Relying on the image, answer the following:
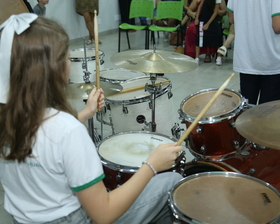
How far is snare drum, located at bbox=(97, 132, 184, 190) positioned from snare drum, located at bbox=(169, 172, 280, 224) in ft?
0.75

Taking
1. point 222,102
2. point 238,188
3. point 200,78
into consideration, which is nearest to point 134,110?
point 222,102

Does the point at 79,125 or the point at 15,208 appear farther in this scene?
the point at 15,208

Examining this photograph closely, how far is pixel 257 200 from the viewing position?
110cm

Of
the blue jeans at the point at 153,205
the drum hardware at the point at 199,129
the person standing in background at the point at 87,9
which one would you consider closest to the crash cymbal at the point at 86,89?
the drum hardware at the point at 199,129

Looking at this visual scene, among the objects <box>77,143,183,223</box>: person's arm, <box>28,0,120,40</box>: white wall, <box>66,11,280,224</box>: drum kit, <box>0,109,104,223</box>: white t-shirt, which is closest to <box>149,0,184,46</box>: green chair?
<box>28,0,120,40</box>: white wall

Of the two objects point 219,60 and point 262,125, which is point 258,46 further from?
point 219,60

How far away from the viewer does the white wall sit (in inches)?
225

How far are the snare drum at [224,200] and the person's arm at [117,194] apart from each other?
172mm

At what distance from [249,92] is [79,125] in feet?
5.28

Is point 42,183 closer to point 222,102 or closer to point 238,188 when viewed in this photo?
point 238,188

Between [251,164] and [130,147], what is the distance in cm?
56

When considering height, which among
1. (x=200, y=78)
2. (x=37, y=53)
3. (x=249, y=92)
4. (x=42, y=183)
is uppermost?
(x=37, y=53)

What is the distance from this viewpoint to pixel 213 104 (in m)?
1.75

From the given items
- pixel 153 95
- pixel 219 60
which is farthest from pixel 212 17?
pixel 153 95
